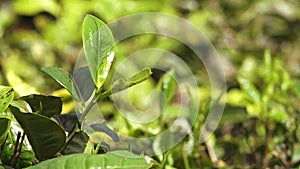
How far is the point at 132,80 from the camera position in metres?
0.78

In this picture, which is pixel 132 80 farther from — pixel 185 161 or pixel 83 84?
pixel 185 161

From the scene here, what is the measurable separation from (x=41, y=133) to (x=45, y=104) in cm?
6

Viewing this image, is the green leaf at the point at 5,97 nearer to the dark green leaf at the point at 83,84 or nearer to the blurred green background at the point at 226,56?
the dark green leaf at the point at 83,84

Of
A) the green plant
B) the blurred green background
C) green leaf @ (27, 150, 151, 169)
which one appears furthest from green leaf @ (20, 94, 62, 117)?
the blurred green background

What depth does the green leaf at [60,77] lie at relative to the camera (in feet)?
2.65

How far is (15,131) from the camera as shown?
2.82 ft

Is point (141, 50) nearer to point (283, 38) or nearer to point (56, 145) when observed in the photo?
point (283, 38)

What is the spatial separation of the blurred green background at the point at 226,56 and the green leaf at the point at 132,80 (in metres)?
0.30

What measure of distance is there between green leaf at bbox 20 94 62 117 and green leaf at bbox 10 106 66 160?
0.05 metres

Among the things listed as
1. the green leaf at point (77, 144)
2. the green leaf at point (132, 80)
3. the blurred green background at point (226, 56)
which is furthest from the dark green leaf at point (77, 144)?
A: the blurred green background at point (226, 56)

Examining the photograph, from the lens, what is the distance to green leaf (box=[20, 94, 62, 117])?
815mm

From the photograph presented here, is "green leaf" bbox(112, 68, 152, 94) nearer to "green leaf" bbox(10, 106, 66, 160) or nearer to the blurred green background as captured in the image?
"green leaf" bbox(10, 106, 66, 160)

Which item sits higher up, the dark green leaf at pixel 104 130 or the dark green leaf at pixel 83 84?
the dark green leaf at pixel 83 84

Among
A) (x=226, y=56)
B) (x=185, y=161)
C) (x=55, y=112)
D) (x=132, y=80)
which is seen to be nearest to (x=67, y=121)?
(x=55, y=112)
